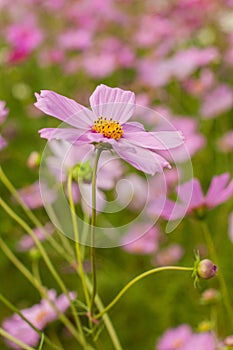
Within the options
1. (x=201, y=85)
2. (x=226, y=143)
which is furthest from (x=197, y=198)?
(x=201, y=85)

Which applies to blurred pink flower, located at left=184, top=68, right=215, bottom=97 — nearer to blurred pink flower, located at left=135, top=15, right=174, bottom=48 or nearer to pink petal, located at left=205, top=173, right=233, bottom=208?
blurred pink flower, located at left=135, top=15, right=174, bottom=48

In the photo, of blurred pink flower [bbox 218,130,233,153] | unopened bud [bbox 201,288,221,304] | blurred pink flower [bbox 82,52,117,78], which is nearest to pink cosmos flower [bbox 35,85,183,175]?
unopened bud [bbox 201,288,221,304]

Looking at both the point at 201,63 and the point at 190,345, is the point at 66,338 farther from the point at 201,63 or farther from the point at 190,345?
the point at 201,63

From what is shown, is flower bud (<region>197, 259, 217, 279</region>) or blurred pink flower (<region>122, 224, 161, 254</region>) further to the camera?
blurred pink flower (<region>122, 224, 161, 254</region>)

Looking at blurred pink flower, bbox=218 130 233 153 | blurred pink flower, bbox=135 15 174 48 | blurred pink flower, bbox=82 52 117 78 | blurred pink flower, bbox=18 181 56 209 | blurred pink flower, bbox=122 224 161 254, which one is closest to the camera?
blurred pink flower, bbox=18 181 56 209

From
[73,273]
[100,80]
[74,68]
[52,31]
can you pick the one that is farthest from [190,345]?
[52,31]

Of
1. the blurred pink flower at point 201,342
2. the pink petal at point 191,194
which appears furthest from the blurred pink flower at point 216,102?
the pink petal at point 191,194
